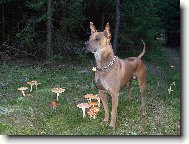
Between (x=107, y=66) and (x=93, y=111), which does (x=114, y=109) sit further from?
(x=107, y=66)

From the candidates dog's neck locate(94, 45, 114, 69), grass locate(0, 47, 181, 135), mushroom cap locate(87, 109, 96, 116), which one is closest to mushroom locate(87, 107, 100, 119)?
mushroom cap locate(87, 109, 96, 116)

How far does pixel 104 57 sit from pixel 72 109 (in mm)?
2254

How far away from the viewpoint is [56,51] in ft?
58.1

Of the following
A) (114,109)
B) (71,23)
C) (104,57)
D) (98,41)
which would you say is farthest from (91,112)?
(71,23)

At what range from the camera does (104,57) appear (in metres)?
7.61

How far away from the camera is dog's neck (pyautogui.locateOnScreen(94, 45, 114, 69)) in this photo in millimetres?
7566

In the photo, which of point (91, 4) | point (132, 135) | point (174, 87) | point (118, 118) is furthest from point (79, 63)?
point (132, 135)

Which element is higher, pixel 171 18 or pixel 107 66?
pixel 171 18

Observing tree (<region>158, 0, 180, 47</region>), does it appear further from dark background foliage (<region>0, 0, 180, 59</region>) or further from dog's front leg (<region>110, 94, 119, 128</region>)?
dog's front leg (<region>110, 94, 119, 128</region>)

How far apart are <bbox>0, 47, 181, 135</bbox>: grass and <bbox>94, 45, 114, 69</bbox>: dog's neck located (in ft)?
4.71

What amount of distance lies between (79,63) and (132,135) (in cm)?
1039

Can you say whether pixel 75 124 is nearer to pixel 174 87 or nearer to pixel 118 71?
pixel 118 71

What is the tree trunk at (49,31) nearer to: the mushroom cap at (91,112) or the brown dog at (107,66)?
the brown dog at (107,66)

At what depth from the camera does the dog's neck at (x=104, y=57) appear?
7.57 m
